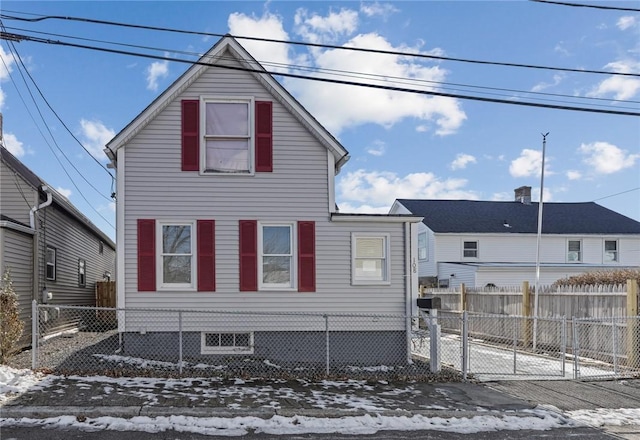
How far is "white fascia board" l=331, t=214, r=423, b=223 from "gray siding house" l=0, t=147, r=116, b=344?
7137 mm

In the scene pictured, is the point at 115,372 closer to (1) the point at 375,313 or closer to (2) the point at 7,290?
(2) the point at 7,290

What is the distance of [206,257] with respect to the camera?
1027cm

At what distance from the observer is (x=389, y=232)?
35.4 ft

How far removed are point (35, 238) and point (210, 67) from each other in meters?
6.10

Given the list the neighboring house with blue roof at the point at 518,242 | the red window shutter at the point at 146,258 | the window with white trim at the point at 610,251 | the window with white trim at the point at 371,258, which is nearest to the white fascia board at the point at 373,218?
the window with white trim at the point at 371,258

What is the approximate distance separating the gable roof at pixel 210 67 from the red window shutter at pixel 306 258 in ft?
5.88

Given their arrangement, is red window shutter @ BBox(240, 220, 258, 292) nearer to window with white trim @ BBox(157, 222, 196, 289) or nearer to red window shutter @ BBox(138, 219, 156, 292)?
window with white trim @ BBox(157, 222, 196, 289)

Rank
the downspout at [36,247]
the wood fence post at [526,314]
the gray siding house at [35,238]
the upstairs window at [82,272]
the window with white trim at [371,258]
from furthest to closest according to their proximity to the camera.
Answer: the upstairs window at [82,272]
the wood fence post at [526,314]
the downspout at [36,247]
the gray siding house at [35,238]
the window with white trim at [371,258]

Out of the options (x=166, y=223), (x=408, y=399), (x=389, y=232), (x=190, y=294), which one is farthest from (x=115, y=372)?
(x=389, y=232)

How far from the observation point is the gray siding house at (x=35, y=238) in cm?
1099

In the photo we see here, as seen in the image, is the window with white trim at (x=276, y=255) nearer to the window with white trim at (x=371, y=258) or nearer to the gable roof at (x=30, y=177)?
the window with white trim at (x=371, y=258)

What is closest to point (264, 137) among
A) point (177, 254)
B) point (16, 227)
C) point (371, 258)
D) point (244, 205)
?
point (244, 205)

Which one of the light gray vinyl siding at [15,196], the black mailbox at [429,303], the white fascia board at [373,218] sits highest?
the light gray vinyl siding at [15,196]

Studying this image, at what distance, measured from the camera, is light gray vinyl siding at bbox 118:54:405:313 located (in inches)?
403
